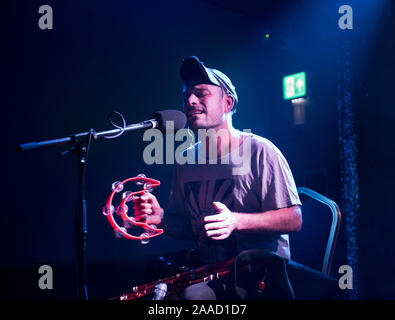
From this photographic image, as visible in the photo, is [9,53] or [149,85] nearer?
[9,53]

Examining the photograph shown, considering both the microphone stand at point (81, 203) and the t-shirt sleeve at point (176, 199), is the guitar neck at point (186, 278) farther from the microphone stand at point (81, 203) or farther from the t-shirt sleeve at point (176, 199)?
the t-shirt sleeve at point (176, 199)

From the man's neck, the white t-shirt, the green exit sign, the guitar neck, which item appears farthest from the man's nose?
the green exit sign

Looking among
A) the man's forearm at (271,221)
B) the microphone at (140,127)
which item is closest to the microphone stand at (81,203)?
the microphone at (140,127)

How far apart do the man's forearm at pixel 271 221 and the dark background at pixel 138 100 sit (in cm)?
118

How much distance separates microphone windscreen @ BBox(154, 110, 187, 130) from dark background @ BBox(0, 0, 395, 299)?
1087 mm

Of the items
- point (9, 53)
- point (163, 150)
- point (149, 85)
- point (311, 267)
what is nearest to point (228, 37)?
point (149, 85)

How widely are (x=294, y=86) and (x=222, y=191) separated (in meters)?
2.34

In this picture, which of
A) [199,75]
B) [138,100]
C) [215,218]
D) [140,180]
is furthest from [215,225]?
[138,100]

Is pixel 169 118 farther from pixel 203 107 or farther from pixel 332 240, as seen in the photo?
pixel 332 240

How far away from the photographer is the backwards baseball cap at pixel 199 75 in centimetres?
223

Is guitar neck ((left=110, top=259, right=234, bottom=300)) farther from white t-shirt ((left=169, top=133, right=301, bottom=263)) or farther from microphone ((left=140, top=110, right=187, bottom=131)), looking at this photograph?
microphone ((left=140, top=110, right=187, bottom=131))

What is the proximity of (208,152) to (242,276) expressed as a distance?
0.88 metres

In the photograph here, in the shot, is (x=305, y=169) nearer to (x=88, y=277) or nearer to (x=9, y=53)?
(x=88, y=277)

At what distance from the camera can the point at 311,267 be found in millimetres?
2129
